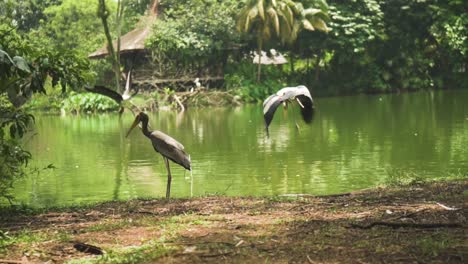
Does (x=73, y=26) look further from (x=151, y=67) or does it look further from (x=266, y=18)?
(x=266, y=18)

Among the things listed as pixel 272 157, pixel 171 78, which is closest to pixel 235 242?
pixel 272 157

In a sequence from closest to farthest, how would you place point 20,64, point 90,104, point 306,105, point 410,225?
point 410,225 < point 20,64 < point 306,105 < point 90,104

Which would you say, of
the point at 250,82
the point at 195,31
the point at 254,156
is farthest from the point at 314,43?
the point at 254,156

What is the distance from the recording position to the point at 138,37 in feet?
104

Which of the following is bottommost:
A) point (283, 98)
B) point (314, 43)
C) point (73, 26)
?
point (283, 98)

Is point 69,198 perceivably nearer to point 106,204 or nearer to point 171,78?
point 106,204

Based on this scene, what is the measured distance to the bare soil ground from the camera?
375cm

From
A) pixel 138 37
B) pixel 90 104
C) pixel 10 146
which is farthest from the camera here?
pixel 138 37

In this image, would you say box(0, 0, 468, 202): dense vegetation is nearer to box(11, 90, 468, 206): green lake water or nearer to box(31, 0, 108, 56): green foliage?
box(31, 0, 108, 56): green foliage

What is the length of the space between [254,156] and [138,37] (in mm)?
20752

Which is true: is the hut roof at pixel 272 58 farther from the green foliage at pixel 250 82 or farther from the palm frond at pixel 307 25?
the palm frond at pixel 307 25

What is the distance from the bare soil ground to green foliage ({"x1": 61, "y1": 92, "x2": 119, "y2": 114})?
22493 mm

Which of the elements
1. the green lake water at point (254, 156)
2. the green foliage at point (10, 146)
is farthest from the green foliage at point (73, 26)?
the green foliage at point (10, 146)

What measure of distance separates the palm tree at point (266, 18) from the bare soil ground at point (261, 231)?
25.2 m
